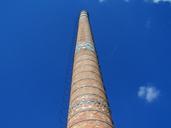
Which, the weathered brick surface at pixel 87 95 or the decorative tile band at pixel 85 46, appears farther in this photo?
the decorative tile band at pixel 85 46

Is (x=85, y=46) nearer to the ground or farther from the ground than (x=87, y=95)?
farther from the ground

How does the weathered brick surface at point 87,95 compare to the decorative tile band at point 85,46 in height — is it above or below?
below

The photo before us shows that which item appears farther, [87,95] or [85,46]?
[85,46]

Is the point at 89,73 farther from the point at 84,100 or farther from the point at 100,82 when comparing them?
the point at 84,100

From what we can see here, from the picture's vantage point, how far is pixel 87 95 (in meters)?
8.26

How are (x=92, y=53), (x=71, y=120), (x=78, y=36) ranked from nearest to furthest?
1. (x=71, y=120)
2. (x=92, y=53)
3. (x=78, y=36)

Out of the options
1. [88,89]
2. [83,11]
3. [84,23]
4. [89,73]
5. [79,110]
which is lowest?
[79,110]

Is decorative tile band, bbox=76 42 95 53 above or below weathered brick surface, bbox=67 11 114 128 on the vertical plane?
above

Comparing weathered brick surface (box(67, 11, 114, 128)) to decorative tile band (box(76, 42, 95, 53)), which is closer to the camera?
weathered brick surface (box(67, 11, 114, 128))

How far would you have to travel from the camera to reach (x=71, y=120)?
775 cm

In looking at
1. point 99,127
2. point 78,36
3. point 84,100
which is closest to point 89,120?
Answer: point 99,127

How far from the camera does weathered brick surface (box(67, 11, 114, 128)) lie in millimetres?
7462

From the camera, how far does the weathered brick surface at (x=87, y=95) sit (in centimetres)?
746

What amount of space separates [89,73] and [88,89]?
0.81 meters
